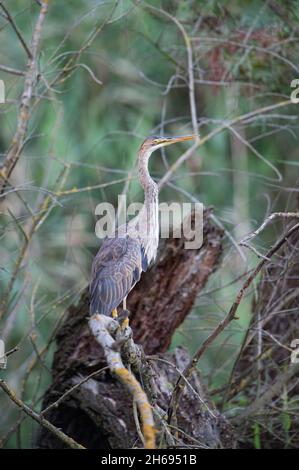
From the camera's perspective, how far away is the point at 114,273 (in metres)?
3.94

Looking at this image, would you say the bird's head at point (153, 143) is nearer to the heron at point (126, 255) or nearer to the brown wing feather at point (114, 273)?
the heron at point (126, 255)

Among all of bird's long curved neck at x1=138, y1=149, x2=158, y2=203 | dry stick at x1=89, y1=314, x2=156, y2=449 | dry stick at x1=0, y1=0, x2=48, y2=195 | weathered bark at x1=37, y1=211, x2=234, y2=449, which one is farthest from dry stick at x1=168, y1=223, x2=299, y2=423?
dry stick at x1=0, y1=0, x2=48, y2=195

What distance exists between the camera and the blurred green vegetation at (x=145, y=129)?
17.0ft

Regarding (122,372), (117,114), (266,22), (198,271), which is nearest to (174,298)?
(198,271)

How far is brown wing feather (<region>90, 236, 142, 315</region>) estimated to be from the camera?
3814 millimetres

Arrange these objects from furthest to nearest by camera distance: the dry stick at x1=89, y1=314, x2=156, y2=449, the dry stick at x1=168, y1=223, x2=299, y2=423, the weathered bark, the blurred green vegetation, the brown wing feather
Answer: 1. the blurred green vegetation
2. the weathered bark
3. the brown wing feather
4. the dry stick at x1=168, y1=223, x2=299, y2=423
5. the dry stick at x1=89, y1=314, x2=156, y2=449

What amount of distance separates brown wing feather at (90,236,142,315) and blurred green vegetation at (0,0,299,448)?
584 millimetres

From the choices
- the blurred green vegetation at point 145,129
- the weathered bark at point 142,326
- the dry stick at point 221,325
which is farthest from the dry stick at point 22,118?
the dry stick at point 221,325

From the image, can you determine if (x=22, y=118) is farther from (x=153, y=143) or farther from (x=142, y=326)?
(x=142, y=326)

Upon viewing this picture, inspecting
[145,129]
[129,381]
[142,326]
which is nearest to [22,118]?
[142,326]

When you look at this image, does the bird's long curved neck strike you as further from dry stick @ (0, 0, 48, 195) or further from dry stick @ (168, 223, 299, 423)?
dry stick @ (168, 223, 299, 423)

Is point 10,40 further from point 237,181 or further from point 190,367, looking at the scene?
point 190,367

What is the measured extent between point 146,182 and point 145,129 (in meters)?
3.82

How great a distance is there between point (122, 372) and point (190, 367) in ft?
2.63
